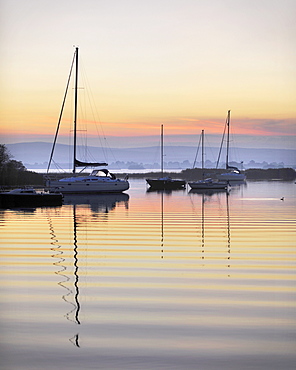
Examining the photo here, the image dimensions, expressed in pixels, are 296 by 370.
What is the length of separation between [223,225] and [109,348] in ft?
56.6

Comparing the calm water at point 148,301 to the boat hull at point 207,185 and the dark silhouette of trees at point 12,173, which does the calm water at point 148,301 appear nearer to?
the dark silhouette of trees at point 12,173

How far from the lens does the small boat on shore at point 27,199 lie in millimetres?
33938

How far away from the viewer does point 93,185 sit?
155 feet

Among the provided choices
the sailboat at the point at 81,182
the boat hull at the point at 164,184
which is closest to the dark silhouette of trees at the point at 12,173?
the sailboat at the point at 81,182

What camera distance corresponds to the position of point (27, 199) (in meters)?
34.1

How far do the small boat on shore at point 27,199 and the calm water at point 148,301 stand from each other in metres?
14.1

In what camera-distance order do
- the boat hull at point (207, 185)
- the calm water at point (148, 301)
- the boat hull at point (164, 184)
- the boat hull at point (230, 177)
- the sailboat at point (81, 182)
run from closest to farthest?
the calm water at point (148, 301)
the sailboat at point (81, 182)
the boat hull at point (207, 185)
the boat hull at point (164, 184)
the boat hull at point (230, 177)

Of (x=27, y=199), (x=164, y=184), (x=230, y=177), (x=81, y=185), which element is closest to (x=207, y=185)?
(x=164, y=184)

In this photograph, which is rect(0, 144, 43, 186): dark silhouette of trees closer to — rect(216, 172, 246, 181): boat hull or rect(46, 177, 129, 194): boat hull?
rect(46, 177, 129, 194): boat hull

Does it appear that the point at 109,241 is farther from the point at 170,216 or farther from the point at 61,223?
the point at 170,216

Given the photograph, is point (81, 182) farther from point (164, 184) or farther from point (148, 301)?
point (148, 301)

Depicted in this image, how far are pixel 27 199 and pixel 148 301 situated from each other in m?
25.6

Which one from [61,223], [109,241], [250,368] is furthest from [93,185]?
[250,368]

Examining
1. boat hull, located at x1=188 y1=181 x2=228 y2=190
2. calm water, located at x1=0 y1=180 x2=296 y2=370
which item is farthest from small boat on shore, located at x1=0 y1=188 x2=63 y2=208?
boat hull, located at x1=188 y1=181 x2=228 y2=190
